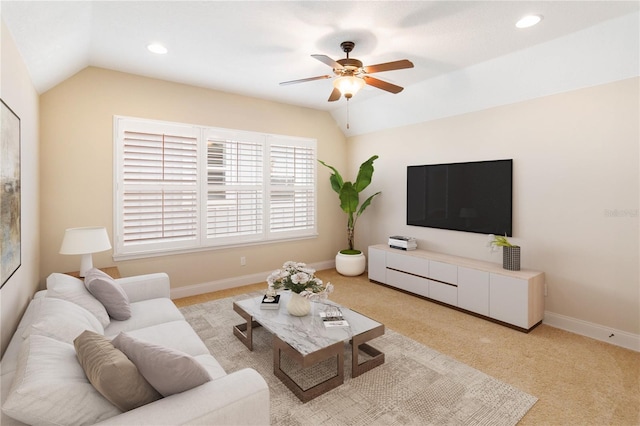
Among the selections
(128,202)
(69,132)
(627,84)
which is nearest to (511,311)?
(627,84)

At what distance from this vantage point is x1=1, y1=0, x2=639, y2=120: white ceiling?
234 cm

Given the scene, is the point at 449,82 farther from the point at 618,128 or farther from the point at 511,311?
the point at 511,311

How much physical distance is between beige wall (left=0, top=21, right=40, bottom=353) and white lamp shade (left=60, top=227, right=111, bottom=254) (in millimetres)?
243

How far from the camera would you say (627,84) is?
9.36ft

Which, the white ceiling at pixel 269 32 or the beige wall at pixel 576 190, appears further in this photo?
the beige wall at pixel 576 190

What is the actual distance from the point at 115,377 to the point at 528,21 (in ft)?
11.6

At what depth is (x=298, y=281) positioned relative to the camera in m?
2.53

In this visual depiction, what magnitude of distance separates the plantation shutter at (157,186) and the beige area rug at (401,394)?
1772 mm

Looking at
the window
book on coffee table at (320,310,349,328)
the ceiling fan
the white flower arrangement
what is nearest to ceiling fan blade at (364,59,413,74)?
the ceiling fan

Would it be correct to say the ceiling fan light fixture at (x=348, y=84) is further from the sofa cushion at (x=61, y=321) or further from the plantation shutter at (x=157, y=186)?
the sofa cushion at (x=61, y=321)

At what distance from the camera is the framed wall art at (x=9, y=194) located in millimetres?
1799

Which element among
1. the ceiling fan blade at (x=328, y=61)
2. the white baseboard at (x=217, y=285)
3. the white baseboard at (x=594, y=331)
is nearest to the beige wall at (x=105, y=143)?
the white baseboard at (x=217, y=285)

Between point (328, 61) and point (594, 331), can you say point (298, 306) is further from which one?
point (594, 331)

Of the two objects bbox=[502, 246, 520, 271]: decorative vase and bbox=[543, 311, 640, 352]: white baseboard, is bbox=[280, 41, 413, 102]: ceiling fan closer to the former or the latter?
bbox=[502, 246, 520, 271]: decorative vase
